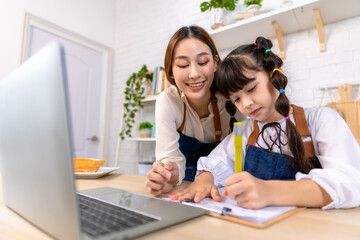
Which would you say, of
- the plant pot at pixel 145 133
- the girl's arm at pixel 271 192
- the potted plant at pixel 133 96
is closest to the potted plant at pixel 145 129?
the plant pot at pixel 145 133

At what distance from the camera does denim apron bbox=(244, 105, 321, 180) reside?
72 cm

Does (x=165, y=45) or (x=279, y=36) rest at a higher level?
(x=165, y=45)

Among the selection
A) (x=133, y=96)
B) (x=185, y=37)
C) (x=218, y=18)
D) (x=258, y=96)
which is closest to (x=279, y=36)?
(x=218, y=18)

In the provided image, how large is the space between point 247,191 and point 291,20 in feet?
5.13

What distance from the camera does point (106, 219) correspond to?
36 centimetres

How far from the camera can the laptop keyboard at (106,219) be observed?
32cm

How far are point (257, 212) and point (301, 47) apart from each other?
1682mm

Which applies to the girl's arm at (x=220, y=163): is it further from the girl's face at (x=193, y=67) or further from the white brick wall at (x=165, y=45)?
the white brick wall at (x=165, y=45)

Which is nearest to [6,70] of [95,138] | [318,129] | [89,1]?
[95,138]

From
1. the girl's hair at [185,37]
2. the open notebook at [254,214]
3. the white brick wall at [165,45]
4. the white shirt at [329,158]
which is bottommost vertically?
the open notebook at [254,214]

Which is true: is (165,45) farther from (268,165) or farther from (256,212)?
(256,212)

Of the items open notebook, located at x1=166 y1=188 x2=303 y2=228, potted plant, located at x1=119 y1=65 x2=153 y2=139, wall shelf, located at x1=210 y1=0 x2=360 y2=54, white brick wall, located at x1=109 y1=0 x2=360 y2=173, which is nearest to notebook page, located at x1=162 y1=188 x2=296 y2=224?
open notebook, located at x1=166 y1=188 x2=303 y2=228

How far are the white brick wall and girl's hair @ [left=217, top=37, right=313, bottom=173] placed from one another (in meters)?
0.91

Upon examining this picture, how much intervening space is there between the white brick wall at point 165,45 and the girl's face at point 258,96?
94cm
